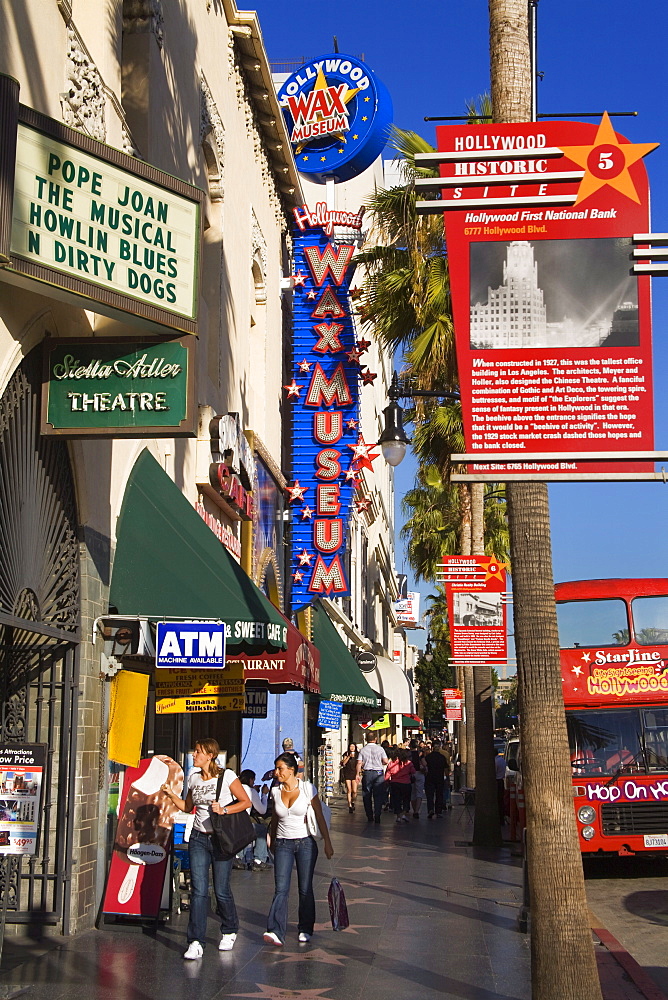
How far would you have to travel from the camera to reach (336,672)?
24.8 meters

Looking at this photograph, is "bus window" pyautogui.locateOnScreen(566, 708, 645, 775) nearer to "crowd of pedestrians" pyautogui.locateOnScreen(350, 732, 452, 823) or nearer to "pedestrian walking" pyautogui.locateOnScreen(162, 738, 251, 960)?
"pedestrian walking" pyautogui.locateOnScreen(162, 738, 251, 960)

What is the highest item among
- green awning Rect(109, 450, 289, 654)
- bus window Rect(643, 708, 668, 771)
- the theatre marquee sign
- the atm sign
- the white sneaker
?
the theatre marquee sign

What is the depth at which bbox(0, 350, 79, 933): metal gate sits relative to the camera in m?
9.73

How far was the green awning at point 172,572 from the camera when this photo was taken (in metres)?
11.9

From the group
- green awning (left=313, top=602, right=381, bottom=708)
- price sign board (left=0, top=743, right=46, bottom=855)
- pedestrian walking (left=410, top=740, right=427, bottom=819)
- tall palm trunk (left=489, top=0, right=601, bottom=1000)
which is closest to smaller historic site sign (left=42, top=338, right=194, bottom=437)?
price sign board (left=0, top=743, right=46, bottom=855)

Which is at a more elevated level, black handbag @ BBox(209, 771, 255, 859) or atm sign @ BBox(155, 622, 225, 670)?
atm sign @ BBox(155, 622, 225, 670)

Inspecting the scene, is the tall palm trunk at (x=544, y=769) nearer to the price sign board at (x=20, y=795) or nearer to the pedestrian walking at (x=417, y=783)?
the price sign board at (x=20, y=795)

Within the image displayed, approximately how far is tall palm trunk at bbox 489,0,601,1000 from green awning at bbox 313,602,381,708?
49.8 ft

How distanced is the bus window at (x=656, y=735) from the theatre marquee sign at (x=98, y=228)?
439 inches

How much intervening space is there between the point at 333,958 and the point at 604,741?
8745 mm

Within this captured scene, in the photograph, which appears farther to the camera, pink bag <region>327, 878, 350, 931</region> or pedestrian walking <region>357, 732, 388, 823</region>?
pedestrian walking <region>357, 732, 388, 823</region>

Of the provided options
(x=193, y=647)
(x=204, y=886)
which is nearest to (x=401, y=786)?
(x=193, y=647)

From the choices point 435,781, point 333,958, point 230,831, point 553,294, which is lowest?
point 333,958

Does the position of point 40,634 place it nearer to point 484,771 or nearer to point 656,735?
point 656,735
